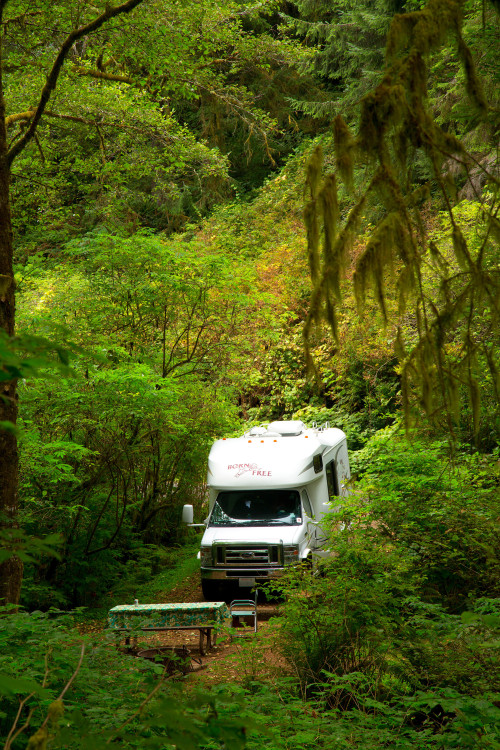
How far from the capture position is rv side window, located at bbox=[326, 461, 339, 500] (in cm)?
1392

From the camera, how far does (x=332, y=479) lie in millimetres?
14328

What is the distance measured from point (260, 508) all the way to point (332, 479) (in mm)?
2476

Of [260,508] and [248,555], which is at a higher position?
[260,508]

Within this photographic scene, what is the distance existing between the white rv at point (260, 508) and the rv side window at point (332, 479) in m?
0.77

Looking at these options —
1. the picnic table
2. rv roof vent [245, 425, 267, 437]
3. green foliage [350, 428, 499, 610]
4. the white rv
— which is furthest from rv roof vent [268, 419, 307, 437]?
the picnic table

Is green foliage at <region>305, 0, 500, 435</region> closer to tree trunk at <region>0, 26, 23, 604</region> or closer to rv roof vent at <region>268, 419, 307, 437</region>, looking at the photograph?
tree trunk at <region>0, 26, 23, 604</region>

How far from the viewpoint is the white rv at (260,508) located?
11.5 m

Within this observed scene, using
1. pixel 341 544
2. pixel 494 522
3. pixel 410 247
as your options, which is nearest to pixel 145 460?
pixel 341 544

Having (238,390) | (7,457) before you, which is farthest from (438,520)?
(238,390)

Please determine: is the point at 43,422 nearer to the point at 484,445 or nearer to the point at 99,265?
the point at 99,265

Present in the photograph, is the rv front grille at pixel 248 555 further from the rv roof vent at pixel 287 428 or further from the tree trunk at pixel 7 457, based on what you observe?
the tree trunk at pixel 7 457

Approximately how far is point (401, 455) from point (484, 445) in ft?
16.9

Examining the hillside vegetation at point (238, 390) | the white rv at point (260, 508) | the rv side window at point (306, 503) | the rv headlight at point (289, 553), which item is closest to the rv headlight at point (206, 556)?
the white rv at point (260, 508)

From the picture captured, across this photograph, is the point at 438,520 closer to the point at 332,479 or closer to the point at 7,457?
the point at 332,479
